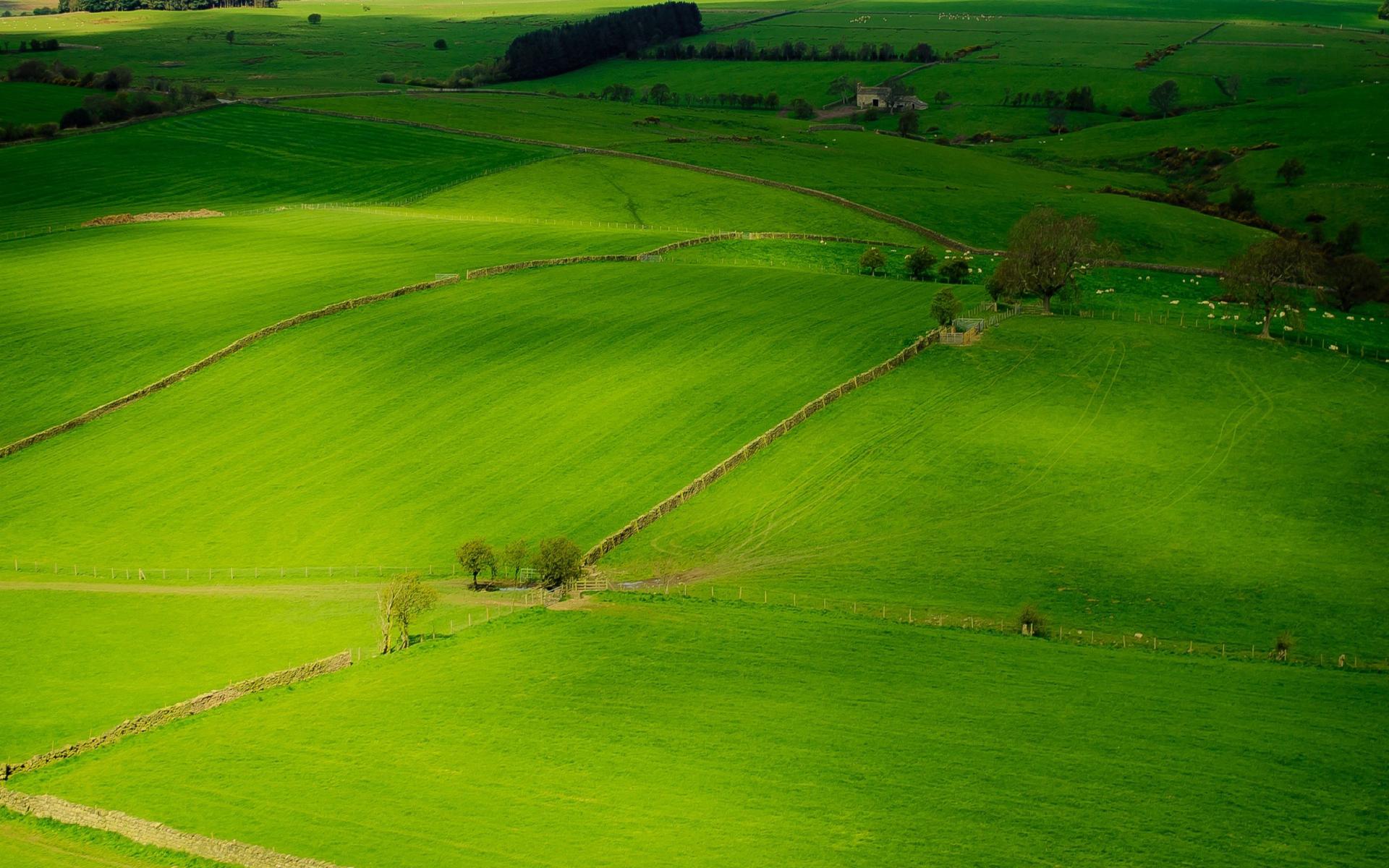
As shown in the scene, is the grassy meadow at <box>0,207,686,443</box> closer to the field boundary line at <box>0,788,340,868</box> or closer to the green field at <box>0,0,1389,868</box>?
the green field at <box>0,0,1389,868</box>

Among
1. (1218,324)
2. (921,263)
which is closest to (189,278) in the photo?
(921,263)

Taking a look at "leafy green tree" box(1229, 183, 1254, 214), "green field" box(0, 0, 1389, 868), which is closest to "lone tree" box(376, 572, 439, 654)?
"green field" box(0, 0, 1389, 868)

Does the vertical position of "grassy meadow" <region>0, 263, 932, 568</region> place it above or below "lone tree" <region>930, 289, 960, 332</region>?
below

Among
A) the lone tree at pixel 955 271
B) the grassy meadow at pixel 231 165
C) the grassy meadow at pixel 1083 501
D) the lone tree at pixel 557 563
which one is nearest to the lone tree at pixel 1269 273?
the grassy meadow at pixel 1083 501

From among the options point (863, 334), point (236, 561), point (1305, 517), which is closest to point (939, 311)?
point (863, 334)

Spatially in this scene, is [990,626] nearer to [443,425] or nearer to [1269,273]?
[443,425]

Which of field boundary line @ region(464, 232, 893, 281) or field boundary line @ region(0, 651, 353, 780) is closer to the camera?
field boundary line @ region(0, 651, 353, 780)
